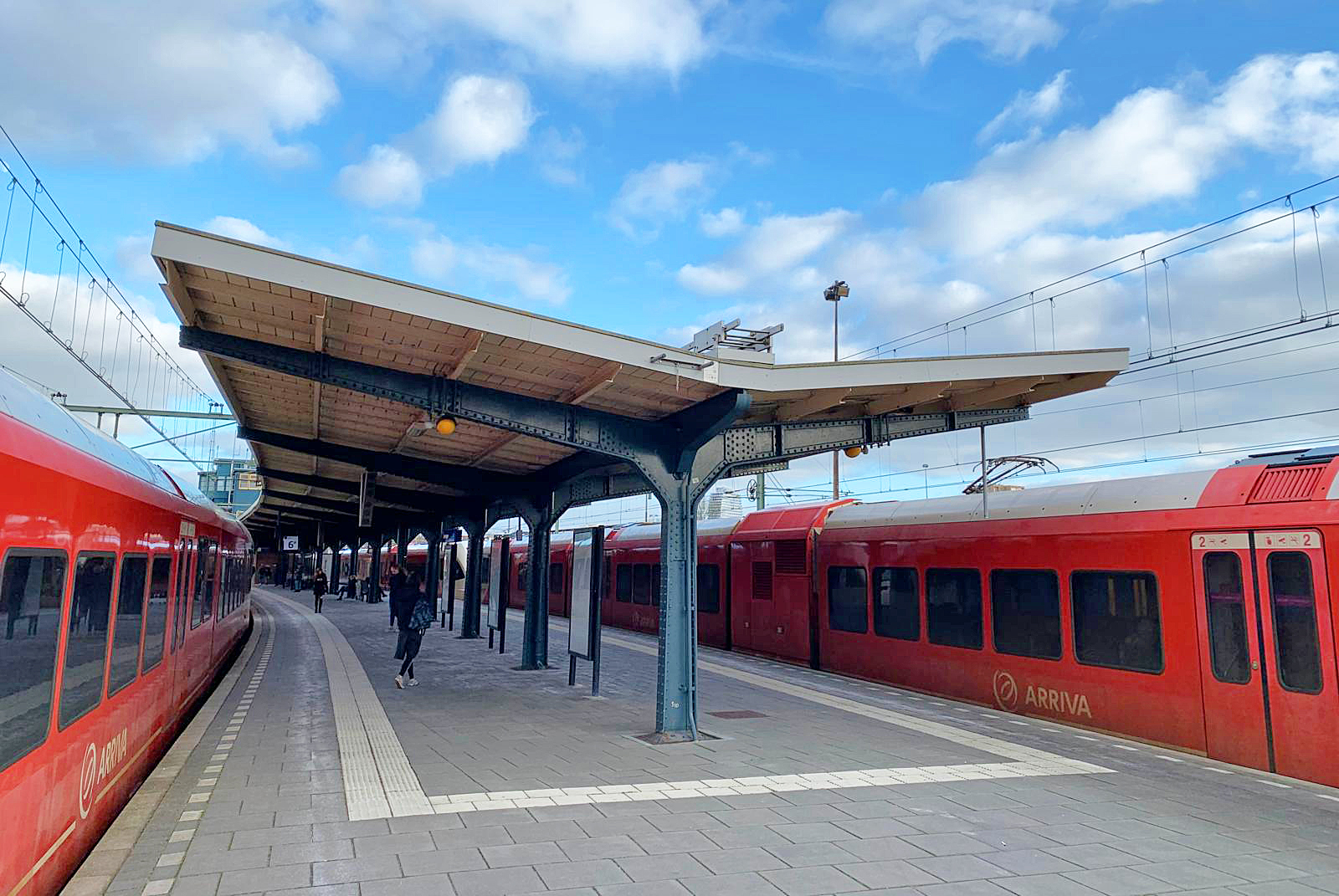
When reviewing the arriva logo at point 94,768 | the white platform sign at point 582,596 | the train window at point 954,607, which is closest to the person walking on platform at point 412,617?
the white platform sign at point 582,596

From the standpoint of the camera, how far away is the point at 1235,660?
7422mm

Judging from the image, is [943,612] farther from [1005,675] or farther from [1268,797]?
[1268,797]

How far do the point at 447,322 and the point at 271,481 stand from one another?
17.1 metres

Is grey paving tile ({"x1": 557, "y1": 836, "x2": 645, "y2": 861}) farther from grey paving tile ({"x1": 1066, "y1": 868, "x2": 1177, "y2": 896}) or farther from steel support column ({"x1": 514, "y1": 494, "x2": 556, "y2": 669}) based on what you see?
steel support column ({"x1": 514, "y1": 494, "x2": 556, "y2": 669})

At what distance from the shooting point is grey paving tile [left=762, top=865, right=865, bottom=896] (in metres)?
4.64

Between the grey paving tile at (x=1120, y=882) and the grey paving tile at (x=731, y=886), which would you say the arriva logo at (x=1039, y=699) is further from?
the grey paving tile at (x=731, y=886)

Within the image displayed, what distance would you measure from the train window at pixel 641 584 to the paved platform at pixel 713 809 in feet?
30.0

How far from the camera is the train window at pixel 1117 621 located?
8.16 m

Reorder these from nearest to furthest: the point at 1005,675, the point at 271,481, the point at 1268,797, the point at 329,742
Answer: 1. the point at 1268,797
2. the point at 329,742
3. the point at 1005,675
4. the point at 271,481

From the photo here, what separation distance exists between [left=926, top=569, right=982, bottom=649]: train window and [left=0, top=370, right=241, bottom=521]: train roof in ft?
28.0

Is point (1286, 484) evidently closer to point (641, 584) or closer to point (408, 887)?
point (408, 887)

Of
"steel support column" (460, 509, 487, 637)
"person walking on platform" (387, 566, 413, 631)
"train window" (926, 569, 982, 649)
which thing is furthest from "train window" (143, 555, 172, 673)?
"steel support column" (460, 509, 487, 637)

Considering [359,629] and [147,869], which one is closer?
[147,869]

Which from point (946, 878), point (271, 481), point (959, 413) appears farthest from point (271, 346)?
point (271, 481)
